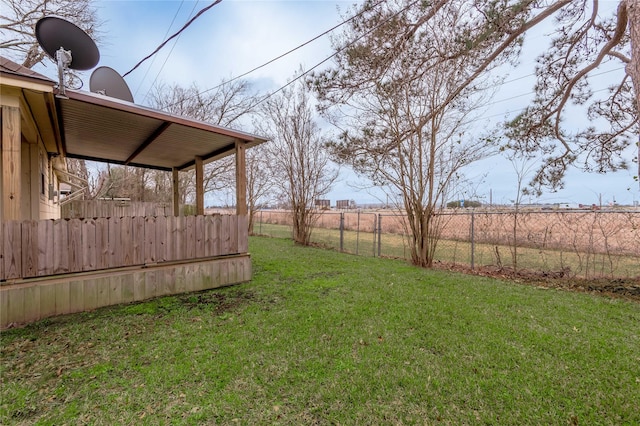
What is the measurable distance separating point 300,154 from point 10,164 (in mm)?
8084

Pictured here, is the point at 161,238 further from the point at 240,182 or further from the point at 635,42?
the point at 635,42

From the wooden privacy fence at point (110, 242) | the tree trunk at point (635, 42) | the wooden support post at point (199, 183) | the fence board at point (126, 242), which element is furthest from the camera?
the wooden support post at point (199, 183)

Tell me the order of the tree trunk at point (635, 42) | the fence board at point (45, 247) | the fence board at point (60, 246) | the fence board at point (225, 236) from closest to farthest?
1. the tree trunk at point (635, 42)
2. the fence board at point (45, 247)
3. the fence board at point (60, 246)
4. the fence board at point (225, 236)

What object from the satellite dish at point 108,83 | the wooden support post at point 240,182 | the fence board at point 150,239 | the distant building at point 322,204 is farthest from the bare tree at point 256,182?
the fence board at point 150,239

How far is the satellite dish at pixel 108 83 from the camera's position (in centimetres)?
518

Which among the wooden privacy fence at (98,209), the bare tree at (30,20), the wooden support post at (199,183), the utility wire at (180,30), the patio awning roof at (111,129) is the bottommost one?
the wooden privacy fence at (98,209)

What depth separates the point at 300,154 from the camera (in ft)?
34.4

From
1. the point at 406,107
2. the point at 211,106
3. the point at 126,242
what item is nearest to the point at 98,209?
the point at 126,242

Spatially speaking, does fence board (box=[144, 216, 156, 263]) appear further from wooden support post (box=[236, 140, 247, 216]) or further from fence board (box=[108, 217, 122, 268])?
wooden support post (box=[236, 140, 247, 216])

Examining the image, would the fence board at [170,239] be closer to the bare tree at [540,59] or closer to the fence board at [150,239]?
the fence board at [150,239]

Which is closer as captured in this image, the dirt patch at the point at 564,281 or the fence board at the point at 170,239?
the fence board at the point at 170,239

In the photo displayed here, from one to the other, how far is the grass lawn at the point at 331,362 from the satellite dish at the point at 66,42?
126 inches

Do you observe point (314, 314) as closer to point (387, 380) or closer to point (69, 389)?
point (387, 380)

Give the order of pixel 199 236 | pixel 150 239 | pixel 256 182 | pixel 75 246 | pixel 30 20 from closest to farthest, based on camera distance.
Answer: pixel 75 246, pixel 150 239, pixel 199 236, pixel 30 20, pixel 256 182
